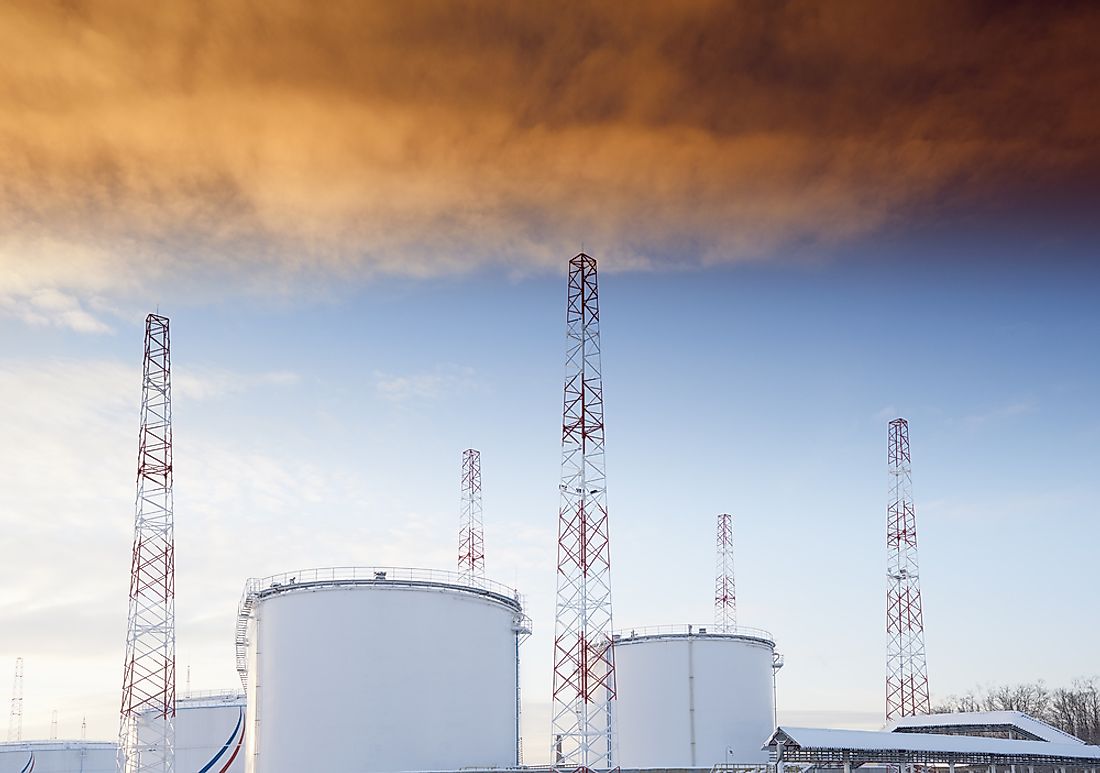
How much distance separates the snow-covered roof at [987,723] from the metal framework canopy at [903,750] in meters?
5.11

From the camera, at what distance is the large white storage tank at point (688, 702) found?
2972 inches

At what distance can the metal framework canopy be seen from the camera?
56750mm

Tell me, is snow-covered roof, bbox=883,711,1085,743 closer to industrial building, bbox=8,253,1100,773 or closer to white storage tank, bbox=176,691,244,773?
industrial building, bbox=8,253,1100,773

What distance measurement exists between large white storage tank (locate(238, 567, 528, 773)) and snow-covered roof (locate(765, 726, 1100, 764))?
15.4m

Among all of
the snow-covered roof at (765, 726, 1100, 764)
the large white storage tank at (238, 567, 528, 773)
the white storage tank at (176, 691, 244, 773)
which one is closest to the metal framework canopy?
the snow-covered roof at (765, 726, 1100, 764)

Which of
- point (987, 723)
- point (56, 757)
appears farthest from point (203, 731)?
point (987, 723)

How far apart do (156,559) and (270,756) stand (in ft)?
55.7

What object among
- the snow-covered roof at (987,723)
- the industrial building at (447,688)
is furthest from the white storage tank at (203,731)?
the snow-covered roof at (987,723)

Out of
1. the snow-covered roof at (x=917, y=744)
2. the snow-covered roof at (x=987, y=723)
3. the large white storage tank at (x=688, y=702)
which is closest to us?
the snow-covered roof at (x=917, y=744)

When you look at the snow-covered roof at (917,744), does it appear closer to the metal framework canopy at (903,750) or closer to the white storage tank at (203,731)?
the metal framework canopy at (903,750)

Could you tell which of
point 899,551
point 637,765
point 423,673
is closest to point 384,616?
point 423,673

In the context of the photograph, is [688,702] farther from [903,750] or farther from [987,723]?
[987,723]

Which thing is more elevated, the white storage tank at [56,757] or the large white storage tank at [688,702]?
the large white storage tank at [688,702]

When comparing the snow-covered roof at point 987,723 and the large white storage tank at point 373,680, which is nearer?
the large white storage tank at point 373,680
